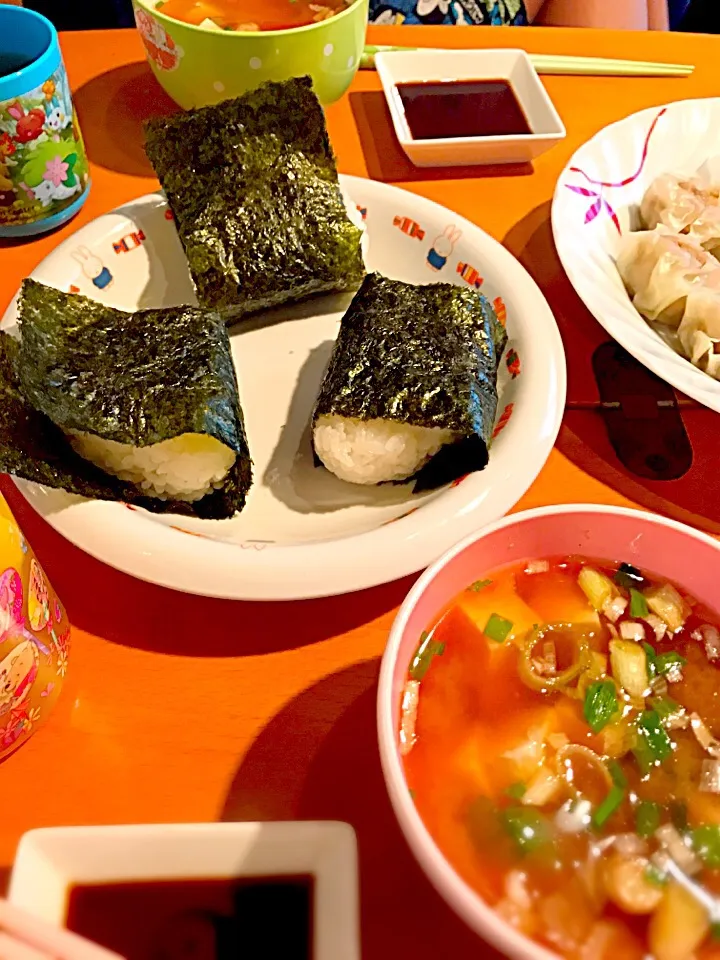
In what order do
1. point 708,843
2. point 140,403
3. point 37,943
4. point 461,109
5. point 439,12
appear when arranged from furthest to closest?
1. point 439,12
2. point 461,109
3. point 140,403
4. point 708,843
5. point 37,943

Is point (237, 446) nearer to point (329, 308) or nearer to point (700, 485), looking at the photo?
point (329, 308)

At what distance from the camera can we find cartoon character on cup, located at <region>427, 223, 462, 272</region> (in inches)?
47.5

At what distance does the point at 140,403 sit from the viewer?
2.99 feet

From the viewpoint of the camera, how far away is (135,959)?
23.1 inches

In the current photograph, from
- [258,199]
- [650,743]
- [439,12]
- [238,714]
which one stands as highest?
[439,12]

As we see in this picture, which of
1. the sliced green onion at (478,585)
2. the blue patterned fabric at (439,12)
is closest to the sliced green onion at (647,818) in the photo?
the sliced green onion at (478,585)

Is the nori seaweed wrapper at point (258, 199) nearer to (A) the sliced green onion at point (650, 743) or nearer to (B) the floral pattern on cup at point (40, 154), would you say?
(B) the floral pattern on cup at point (40, 154)

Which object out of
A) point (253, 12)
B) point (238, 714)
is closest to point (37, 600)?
point (238, 714)

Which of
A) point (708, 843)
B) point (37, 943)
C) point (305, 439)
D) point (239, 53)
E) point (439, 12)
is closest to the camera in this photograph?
point (37, 943)

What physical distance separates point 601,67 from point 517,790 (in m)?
1.59

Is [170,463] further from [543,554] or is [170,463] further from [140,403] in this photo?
[543,554]

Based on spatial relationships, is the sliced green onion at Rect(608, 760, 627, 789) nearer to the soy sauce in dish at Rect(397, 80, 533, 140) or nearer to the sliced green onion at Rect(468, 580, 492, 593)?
the sliced green onion at Rect(468, 580, 492, 593)

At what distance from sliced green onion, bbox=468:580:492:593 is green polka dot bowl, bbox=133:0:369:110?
104 cm

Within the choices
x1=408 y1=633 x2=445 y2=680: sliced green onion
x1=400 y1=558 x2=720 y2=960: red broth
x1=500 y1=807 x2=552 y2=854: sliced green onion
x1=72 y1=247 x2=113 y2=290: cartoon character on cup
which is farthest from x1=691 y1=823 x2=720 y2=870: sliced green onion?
x1=72 y1=247 x2=113 y2=290: cartoon character on cup
